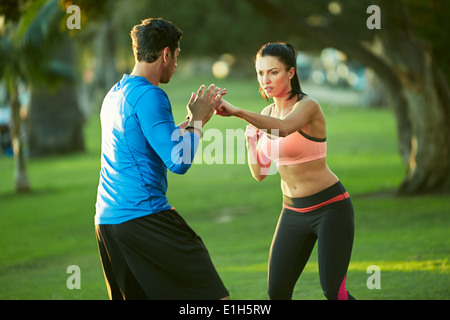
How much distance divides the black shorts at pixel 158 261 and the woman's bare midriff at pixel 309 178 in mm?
1171

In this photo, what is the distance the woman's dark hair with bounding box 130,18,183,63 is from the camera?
3990mm

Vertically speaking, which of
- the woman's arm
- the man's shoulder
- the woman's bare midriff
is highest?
the man's shoulder

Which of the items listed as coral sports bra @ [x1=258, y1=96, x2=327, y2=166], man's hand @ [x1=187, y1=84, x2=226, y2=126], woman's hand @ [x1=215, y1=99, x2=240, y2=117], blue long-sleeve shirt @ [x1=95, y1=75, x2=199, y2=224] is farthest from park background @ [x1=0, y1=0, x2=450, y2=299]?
blue long-sleeve shirt @ [x1=95, y1=75, x2=199, y2=224]

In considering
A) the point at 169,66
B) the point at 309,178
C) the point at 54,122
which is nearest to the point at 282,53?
the point at 309,178

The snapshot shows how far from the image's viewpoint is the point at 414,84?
12.6 meters

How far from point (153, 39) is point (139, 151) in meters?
0.64

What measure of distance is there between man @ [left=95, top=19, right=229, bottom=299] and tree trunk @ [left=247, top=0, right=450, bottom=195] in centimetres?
915

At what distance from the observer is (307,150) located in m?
4.90

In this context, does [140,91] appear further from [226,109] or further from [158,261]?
[158,261]

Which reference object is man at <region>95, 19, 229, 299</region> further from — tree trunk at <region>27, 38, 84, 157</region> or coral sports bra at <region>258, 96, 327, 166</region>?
tree trunk at <region>27, 38, 84, 157</region>

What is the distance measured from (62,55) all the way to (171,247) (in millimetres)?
22750

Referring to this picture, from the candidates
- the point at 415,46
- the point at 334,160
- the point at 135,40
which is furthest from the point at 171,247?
the point at 334,160

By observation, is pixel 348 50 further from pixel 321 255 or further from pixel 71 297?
pixel 321 255

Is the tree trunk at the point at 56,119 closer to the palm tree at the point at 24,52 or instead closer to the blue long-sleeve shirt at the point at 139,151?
the palm tree at the point at 24,52
